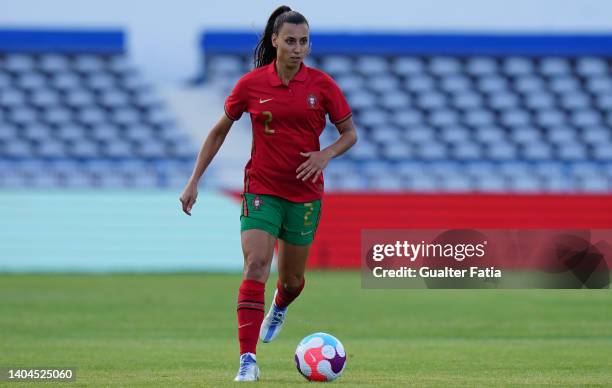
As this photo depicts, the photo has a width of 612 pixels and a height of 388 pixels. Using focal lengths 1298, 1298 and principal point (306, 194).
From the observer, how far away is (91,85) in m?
33.3

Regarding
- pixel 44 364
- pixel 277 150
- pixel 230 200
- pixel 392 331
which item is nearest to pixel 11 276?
pixel 230 200

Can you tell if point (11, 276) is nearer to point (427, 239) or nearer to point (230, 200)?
point (230, 200)

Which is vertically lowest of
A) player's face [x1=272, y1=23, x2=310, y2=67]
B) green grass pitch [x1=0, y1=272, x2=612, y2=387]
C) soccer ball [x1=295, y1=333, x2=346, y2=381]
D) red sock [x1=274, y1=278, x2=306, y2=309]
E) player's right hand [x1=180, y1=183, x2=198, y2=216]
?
green grass pitch [x1=0, y1=272, x2=612, y2=387]

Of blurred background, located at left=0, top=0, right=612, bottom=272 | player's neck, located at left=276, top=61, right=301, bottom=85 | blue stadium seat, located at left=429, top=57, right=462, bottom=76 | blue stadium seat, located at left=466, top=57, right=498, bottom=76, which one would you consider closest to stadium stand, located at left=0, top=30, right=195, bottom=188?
blurred background, located at left=0, top=0, right=612, bottom=272

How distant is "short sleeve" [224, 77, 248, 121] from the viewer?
874 centimetres

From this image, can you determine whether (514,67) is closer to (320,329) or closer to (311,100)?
(320,329)

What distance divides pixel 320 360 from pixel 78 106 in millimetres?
25267

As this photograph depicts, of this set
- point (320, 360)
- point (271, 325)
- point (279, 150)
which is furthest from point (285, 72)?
point (271, 325)

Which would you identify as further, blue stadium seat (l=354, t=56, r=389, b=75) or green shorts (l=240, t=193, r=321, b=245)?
blue stadium seat (l=354, t=56, r=389, b=75)

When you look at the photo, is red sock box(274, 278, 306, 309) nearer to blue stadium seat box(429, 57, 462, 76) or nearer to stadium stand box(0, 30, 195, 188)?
stadium stand box(0, 30, 195, 188)

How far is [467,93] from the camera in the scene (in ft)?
115

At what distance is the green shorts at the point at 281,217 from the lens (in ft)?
28.3

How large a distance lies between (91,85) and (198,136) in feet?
10.6

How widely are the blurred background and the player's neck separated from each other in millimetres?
18382
